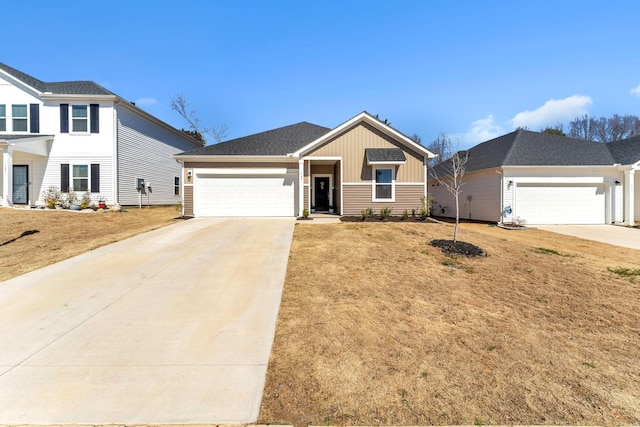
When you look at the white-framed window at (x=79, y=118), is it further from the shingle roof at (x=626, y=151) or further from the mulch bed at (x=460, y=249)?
the shingle roof at (x=626, y=151)

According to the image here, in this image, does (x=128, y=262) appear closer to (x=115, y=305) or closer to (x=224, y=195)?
(x=115, y=305)

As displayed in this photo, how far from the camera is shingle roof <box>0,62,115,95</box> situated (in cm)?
1739

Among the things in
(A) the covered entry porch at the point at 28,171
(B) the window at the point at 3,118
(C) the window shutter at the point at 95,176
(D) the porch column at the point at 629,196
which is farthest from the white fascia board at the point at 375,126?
(B) the window at the point at 3,118

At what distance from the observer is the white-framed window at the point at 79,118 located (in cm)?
1750

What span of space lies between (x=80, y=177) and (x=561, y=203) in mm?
26464

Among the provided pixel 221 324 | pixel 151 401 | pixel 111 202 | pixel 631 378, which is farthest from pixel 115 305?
pixel 111 202

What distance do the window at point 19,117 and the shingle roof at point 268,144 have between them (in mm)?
10142

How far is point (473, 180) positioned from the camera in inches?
763

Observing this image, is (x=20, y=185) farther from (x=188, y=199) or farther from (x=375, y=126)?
(x=375, y=126)

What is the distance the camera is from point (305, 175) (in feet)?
51.2

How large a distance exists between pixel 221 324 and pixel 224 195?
39.4 ft

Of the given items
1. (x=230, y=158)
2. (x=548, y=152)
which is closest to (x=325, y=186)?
(x=230, y=158)

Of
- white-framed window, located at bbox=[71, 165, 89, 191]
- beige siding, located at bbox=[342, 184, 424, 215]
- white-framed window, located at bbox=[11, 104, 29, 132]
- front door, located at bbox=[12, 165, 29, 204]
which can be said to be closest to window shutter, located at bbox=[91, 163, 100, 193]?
white-framed window, located at bbox=[71, 165, 89, 191]

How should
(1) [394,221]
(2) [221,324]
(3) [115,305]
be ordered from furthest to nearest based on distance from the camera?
1. (1) [394,221]
2. (3) [115,305]
3. (2) [221,324]
